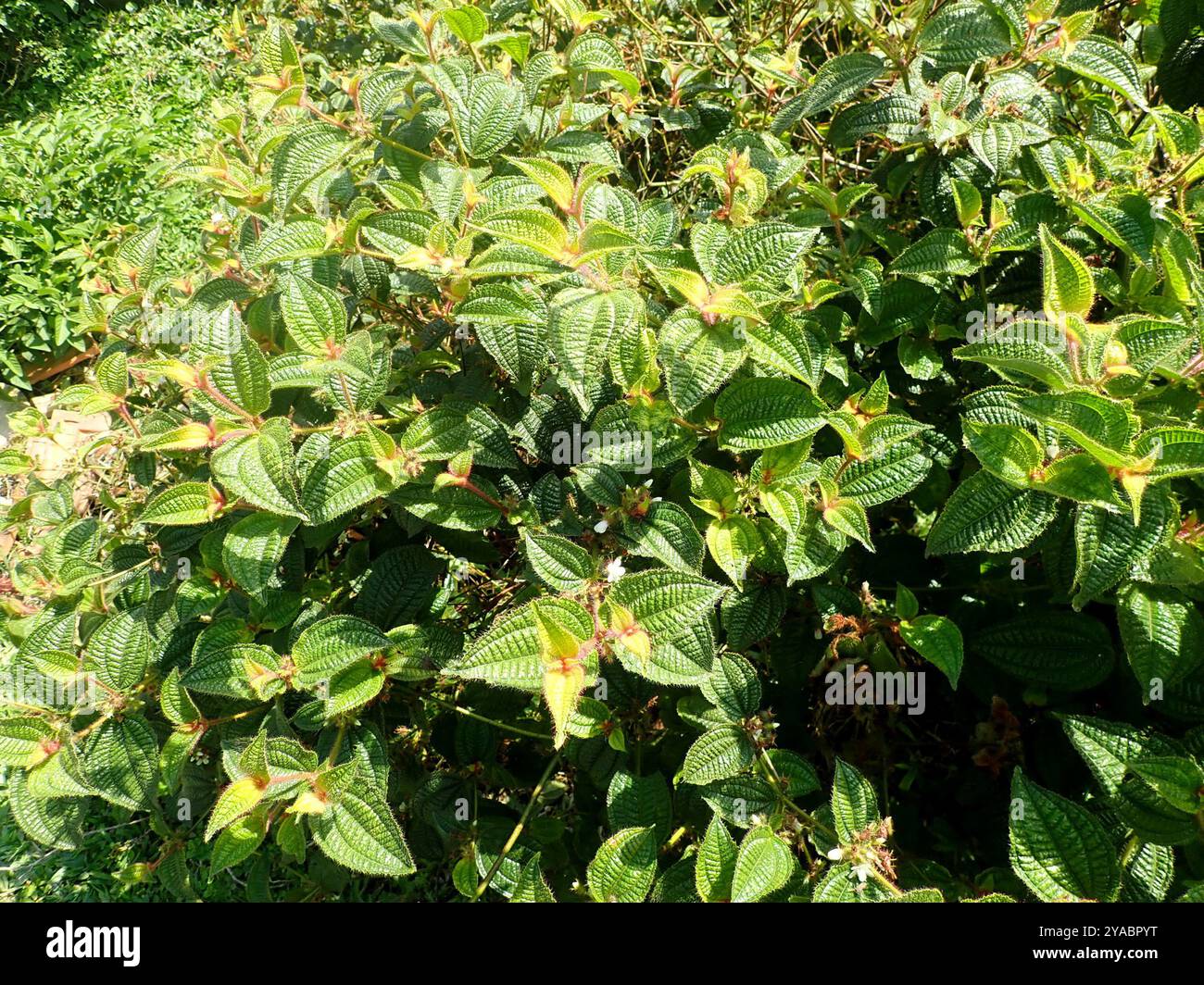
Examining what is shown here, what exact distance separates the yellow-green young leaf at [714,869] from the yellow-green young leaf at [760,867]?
0.06 ft

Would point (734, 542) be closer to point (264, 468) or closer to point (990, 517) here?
point (990, 517)

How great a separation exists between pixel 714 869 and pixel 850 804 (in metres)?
0.26

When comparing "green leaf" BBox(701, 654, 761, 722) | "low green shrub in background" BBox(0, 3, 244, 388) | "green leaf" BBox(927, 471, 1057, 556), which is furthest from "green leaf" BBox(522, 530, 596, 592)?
"low green shrub in background" BBox(0, 3, 244, 388)

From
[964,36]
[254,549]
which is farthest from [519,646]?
[964,36]

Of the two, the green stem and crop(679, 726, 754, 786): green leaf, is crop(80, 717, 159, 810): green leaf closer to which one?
the green stem

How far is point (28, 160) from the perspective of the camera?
Answer: 5023 millimetres

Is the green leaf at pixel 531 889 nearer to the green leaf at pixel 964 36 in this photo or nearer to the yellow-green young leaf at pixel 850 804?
the yellow-green young leaf at pixel 850 804

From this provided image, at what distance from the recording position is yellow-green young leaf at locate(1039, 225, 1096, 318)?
1392 mm

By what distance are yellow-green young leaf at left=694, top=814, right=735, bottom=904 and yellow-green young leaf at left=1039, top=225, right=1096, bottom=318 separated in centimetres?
103

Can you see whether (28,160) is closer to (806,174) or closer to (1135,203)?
(806,174)

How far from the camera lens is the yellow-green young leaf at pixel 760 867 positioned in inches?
53.4

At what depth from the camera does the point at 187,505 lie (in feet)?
5.04
